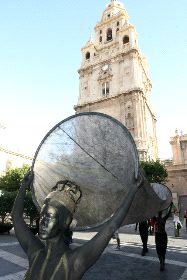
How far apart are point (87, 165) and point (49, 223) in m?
1.28

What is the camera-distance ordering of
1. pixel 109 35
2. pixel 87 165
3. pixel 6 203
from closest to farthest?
pixel 87 165
pixel 6 203
pixel 109 35

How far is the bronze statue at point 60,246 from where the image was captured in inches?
78.4

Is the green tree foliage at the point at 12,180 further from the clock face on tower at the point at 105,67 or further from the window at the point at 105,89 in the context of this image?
the clock face on tower at the point at 105,67

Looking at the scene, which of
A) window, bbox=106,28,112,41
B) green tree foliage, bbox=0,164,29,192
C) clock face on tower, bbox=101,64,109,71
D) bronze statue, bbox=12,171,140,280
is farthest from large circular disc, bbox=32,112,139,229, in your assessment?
window, bbox=106,28,112,41

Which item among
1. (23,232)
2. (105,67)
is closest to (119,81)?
(105,67)

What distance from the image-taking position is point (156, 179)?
3203 cm

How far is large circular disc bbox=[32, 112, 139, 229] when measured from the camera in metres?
3.04

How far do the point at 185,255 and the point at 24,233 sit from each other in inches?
397

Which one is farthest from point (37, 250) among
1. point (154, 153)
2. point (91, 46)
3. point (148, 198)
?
point (91, 46)

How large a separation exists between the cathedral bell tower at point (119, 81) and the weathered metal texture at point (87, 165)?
3615cm

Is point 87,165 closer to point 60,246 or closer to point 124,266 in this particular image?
point 60,246

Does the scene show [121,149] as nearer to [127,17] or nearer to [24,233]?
[24,233]

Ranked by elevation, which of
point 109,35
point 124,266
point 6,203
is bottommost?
point 124,266

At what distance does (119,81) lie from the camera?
46531 mm
